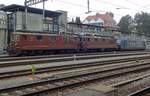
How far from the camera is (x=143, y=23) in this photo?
106 m

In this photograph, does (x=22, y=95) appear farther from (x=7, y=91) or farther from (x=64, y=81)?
→ (x=64, y=81)

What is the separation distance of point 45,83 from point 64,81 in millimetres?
1333

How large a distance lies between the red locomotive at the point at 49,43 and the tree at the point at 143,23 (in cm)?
5861

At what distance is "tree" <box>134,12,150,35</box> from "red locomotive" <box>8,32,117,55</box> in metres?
58.6

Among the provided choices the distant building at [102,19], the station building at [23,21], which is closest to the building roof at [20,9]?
the station building at [23,21]

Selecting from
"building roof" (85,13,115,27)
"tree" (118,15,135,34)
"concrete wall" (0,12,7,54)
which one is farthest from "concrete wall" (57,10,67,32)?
"tree" (118,15,135,34)

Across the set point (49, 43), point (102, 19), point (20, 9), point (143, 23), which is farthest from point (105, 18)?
point (49, 43)

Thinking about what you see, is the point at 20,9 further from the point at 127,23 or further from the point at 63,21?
the point at 127,23

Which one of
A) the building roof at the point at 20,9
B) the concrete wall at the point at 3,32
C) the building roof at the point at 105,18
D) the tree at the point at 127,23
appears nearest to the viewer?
the concrete wall at the point at 3,32

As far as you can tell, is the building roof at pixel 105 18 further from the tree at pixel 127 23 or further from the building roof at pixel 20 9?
the building roof at pixel 20 9

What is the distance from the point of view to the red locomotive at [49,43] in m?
33.8

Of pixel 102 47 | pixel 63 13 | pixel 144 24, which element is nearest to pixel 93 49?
pixel 102 47

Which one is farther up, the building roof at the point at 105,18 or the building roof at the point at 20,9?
the building roof at the point at 105,18

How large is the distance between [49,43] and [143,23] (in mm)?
74552
